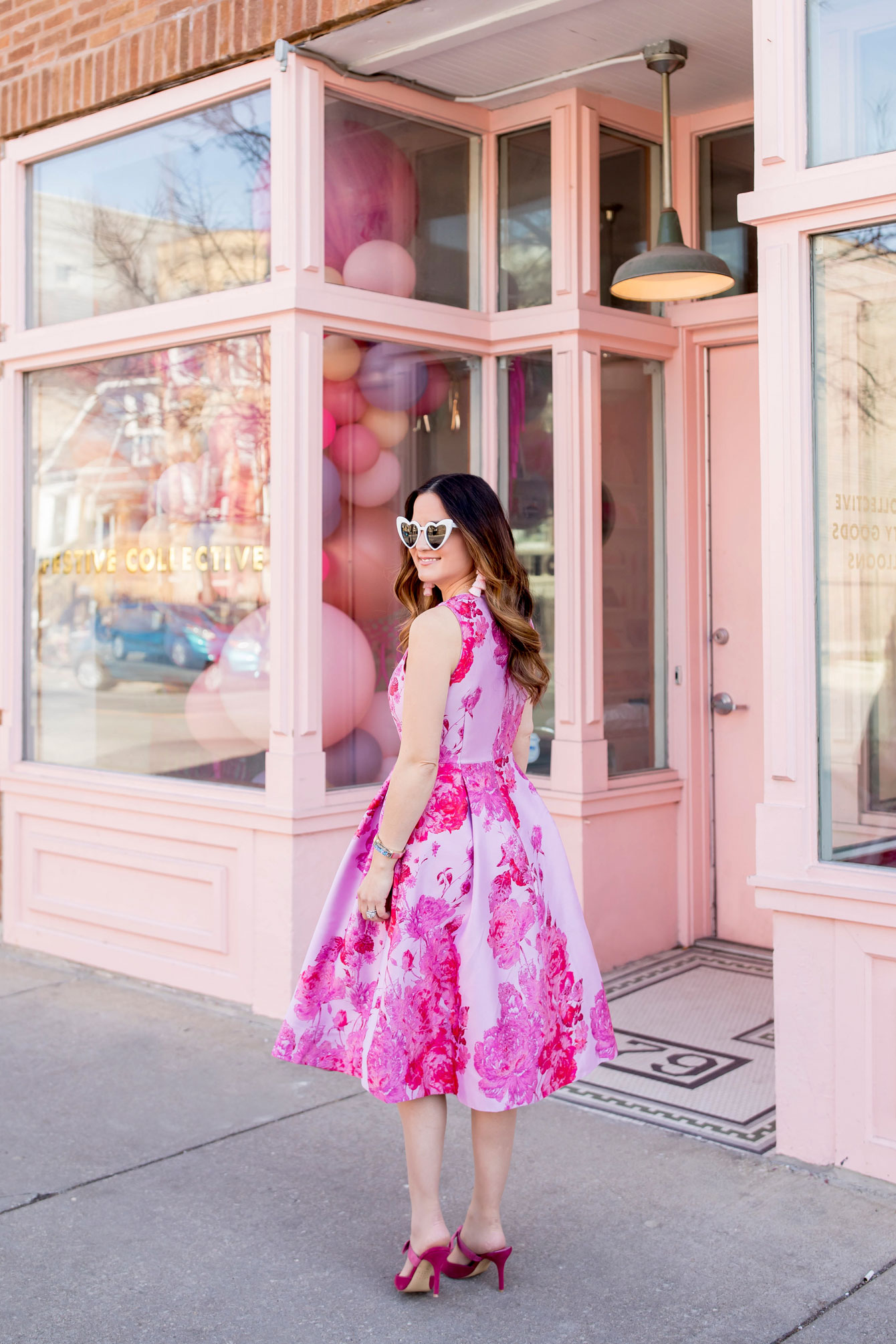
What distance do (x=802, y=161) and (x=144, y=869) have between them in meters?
3.66

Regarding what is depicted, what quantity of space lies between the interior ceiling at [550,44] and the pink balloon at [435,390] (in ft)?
3.58

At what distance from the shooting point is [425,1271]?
117 inches

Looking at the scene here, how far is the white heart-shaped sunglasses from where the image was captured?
3.05m

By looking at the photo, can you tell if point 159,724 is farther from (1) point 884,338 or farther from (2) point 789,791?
(1) point 884,338

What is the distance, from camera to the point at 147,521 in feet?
18.8

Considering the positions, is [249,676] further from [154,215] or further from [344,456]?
[154,215]

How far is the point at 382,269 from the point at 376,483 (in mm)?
829

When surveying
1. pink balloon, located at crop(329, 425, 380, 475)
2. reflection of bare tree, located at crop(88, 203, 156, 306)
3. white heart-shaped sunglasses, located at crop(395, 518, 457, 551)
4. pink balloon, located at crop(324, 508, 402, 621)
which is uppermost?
reflection of bare tree, located at crop(88, 203, 156, 306)

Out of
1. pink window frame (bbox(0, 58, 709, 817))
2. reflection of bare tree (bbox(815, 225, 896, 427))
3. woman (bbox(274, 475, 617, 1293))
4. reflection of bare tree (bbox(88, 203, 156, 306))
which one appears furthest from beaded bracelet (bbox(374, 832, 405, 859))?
reflection of bare tree (bbox(88, 203, 156, 306))

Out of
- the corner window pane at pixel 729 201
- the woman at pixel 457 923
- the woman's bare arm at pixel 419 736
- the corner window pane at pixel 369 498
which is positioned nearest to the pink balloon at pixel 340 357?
the corner window pane at pixel 369 498

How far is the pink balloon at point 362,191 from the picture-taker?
5137 mm

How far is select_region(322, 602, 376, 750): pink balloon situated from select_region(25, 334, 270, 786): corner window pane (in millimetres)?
244

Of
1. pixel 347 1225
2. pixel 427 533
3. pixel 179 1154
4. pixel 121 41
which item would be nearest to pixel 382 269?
pixel 121 41

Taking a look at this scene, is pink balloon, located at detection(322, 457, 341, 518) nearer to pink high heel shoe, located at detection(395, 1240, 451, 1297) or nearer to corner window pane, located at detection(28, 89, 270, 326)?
corner window pane, located at detection(28, 89, 270, 326)
